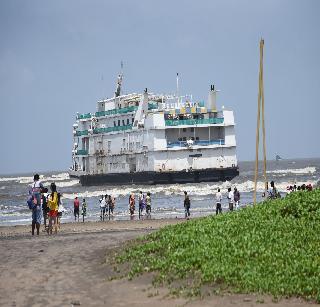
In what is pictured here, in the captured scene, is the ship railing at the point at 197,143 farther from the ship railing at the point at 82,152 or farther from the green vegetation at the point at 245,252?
the green vegetation at the point at 245,252

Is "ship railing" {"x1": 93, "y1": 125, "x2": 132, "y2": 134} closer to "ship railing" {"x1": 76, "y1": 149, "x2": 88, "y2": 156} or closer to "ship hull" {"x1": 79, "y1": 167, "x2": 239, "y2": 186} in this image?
"ship railing" {"x1": 76, "y1": 149, "x2": 88, "y2": 156}

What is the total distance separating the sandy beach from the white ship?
47.5 meters

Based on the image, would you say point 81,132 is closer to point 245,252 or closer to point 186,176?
point 186,176

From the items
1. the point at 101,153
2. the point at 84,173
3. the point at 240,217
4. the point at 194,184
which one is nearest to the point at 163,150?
the point at 194,184

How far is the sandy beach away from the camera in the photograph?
334 inches

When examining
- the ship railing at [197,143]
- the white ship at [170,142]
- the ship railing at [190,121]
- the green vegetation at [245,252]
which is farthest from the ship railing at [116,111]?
the green vegetation at [245,252]

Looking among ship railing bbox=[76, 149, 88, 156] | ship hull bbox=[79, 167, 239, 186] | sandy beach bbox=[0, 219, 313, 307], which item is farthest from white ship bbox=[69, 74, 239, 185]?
sandy beach bbox=[0, 219, 313, 307]

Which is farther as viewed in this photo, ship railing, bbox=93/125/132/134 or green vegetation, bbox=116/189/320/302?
ship railing, bbox=93/125/132/134

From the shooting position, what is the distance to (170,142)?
207ft

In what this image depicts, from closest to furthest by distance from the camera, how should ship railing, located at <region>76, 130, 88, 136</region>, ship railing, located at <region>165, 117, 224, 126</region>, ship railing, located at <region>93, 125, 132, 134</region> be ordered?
ship railing, located at <region>165, 117, 224, 126</region> < ship railing, located at <region>93, 125, 132, 134</region> < ship railing, located at <region>76, 130, 88, 136</region>

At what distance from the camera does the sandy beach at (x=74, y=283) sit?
8492mm

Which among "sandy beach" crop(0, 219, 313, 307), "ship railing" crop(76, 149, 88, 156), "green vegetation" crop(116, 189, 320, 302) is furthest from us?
"ship railing" crop(76, 149, 88, 156)

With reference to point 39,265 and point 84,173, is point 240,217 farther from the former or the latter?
point 84,173

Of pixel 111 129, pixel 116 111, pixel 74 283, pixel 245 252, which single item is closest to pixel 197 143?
pixel 111 129
